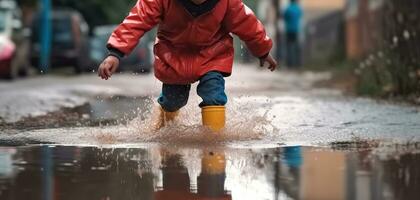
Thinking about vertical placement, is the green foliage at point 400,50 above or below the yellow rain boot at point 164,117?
above

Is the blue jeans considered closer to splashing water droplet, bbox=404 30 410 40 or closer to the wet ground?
the wet ground

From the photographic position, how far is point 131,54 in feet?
97.3

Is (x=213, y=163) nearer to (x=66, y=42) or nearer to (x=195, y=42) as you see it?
(x=195, y=42)

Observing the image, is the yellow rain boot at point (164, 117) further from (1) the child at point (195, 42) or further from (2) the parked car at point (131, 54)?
(2) the parked car at point (131, 54)

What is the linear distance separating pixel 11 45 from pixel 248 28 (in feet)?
49.0

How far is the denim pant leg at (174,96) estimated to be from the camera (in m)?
7.69

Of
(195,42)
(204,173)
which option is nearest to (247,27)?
(195,42)

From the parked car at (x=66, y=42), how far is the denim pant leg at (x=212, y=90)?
22.7 meters

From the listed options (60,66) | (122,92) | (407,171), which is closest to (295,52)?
(60,66)

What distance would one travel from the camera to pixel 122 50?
7.05m

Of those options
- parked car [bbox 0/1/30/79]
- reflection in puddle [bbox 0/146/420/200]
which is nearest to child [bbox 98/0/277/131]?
reflection in puddle [bbox 0/146/420/200]

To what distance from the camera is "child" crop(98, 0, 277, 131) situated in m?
7.07

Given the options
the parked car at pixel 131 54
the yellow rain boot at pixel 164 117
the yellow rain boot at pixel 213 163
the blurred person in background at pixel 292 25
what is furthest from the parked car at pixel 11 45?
the yellow rain boot at pixel 213 163

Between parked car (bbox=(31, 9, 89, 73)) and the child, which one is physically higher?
parked car (bbox=(31, 9, 89, 73))
